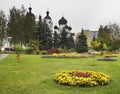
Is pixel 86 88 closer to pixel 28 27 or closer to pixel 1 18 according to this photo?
pixel 28 27

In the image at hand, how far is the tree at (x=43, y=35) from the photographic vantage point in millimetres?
56344

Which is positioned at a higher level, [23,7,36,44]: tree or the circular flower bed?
[23,7,36,44]: tree

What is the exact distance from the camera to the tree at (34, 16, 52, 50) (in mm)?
56344

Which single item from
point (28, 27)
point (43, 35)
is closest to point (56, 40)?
point (43, 35)

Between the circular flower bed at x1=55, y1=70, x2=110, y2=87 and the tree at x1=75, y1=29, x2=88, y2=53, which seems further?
the tree at x1=75, y1=29, x2=88, y2=53

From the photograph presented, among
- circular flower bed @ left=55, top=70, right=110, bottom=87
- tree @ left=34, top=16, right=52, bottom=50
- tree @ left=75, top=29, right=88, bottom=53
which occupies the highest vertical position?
tree @ left=34, top=16, right=52, bottom=50

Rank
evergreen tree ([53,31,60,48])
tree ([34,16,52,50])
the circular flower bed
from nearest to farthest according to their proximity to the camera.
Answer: the circular flower bed < tree ([34,16,52,50]) < evergreen tree ([53,31,60,48])

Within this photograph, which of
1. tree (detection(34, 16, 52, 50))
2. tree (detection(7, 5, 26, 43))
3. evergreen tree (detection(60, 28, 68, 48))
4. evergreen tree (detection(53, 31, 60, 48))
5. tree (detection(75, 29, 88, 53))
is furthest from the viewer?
evergreen tree (detection(53, 31, 60, 48))

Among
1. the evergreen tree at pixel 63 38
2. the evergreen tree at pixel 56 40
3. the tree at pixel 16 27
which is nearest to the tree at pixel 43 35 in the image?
the evergreen tree at pixel 56 40

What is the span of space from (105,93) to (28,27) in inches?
1769

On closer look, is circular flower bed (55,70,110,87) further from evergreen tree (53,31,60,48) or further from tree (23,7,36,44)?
evergreen tree (53,31,60,48)

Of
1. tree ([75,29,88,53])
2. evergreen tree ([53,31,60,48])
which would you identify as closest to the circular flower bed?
tree ([75,29,88,53])

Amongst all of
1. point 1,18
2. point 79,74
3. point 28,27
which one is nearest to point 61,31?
point 28,27

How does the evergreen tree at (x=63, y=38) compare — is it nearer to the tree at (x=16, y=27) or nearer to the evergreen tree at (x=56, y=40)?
the evergreen tree at (x=56, y=40)
